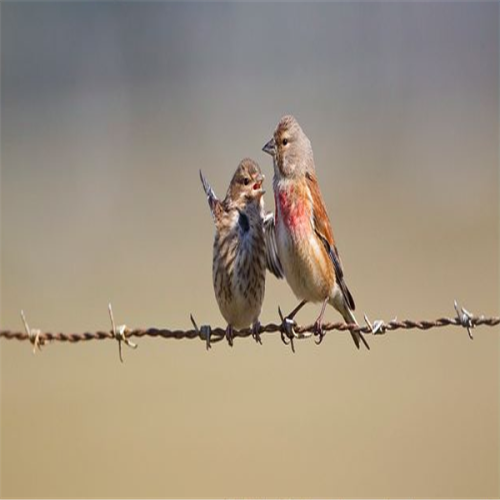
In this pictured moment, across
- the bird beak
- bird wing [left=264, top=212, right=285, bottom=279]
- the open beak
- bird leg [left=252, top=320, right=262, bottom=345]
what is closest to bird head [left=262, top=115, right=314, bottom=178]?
the bird beak

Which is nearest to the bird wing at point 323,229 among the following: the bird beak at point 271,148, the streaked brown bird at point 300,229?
the streaked brown bird at point 300,229

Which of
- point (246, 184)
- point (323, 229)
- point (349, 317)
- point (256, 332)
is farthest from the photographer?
point (349, 317)

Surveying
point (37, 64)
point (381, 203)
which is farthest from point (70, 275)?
point (37, 64)

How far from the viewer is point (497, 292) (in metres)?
15.9

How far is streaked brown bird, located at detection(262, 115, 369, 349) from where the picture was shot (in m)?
6.87

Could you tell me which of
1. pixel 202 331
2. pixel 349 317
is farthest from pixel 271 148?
pixel 202 331

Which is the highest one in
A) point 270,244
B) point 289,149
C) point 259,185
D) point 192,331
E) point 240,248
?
point 289,149

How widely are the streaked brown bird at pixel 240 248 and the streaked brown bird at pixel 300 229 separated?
140mm

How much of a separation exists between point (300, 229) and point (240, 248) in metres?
0.33

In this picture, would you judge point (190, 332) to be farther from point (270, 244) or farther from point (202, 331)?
point (270, 244)

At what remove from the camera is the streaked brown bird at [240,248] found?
22.5ft

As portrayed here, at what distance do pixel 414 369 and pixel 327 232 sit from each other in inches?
273

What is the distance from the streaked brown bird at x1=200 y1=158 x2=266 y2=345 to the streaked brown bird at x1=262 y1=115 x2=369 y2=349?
0.46 ft

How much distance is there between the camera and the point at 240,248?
6.89 metres
